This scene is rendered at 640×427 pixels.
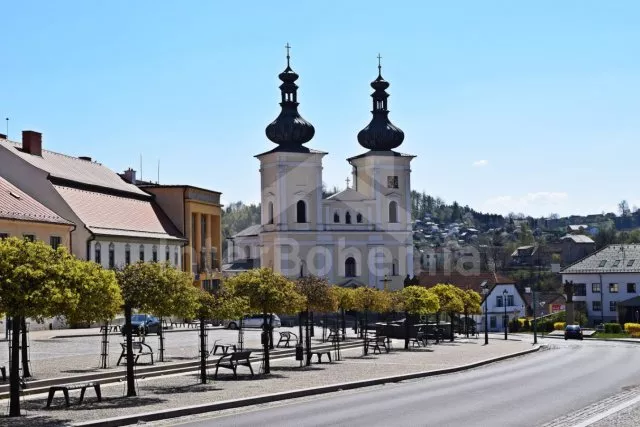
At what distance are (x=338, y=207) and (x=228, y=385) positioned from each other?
78.3 m

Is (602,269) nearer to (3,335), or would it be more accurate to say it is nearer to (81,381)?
(3,335)

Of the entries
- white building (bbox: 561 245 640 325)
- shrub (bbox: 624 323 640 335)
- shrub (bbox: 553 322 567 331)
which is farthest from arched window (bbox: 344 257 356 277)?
shrub (bbox: 624 323 640 335)

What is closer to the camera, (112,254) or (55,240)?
(55,240)

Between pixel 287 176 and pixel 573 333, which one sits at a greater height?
pixel 287 176

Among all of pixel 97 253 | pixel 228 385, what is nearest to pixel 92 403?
pixel 228 385

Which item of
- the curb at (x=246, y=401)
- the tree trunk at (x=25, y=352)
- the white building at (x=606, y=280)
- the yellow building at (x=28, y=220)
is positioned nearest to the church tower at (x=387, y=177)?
the white building at (x=606, y=280)

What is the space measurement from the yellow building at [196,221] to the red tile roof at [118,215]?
33.9 inches

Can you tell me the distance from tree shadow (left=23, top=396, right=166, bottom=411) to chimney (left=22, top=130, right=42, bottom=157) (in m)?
39.7

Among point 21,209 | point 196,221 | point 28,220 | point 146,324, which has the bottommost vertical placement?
point 146,324

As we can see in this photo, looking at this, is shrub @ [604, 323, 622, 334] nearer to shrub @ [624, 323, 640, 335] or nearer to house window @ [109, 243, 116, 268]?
shrub @ [624, 323, 640, 335]

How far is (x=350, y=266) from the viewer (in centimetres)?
10338

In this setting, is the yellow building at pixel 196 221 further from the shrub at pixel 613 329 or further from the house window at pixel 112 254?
the shrub at pixel 613 329

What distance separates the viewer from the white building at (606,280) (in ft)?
311

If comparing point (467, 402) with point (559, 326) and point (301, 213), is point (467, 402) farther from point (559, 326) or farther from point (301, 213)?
point (301, 213)
